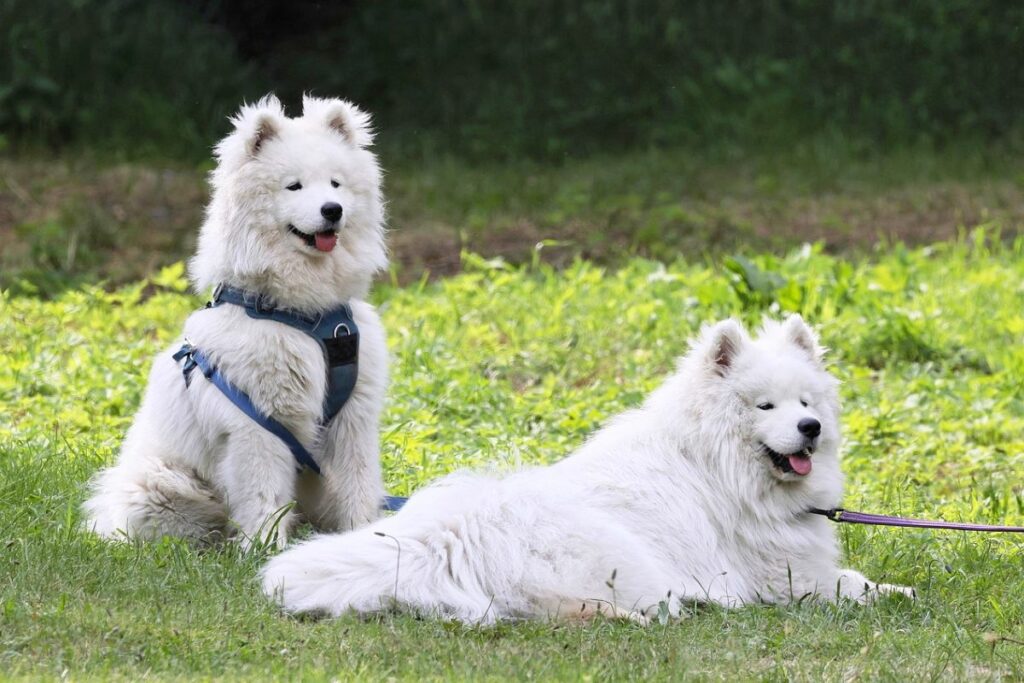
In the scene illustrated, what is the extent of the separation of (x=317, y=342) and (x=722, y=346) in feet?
4.59

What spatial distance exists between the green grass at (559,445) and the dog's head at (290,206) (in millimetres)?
992

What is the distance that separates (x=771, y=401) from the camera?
4.73 metres

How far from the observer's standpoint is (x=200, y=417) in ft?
15.8

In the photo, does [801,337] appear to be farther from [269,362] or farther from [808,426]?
[269,362]

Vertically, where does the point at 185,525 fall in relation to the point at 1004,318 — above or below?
below

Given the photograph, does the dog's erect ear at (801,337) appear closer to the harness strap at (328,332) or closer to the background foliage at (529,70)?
the harness strap at (328,332)

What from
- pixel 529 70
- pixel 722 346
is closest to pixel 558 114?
pixel 529 70

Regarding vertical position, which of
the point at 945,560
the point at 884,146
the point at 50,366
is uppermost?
the point at 884,146

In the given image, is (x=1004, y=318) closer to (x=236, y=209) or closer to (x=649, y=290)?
(x=649, y=290)

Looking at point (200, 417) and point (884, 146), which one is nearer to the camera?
point (200, 417)

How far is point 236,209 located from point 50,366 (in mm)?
3285

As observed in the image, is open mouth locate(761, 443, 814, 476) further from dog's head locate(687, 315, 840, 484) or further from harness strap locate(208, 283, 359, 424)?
harness strap locate(208, 283, 359, 424)

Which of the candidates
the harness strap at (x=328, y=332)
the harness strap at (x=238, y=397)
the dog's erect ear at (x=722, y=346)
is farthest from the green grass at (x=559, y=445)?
the dog's erect ear at (x=722, y=346)

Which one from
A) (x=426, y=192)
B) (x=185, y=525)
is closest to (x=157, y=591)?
(x=185, y=525)
